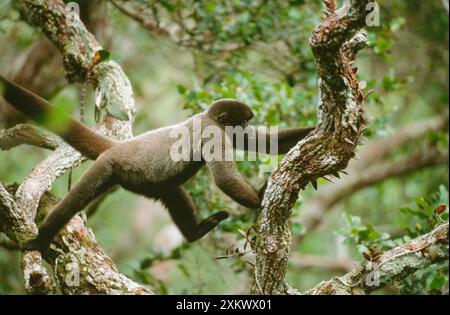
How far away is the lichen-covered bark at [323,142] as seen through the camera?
3.39m

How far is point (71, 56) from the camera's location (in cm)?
578

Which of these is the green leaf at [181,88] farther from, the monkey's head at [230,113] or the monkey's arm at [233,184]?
the monkey's arm at [233,184]

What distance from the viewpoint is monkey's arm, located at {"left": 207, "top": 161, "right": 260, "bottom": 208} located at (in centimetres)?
470

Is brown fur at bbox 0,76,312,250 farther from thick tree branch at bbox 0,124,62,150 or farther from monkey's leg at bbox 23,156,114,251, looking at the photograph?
thick tree branch at bbox 0,124,62,150

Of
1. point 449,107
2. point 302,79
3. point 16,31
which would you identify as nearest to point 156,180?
A: point 302,79

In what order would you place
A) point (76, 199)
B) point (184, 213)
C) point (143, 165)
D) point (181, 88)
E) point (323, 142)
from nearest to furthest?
1. point (323, 142)
2. point (76, 199)
3. point (143, 165)
4. point (184, 213)
5. point (181, 88)

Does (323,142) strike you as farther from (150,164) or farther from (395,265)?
(150,164)

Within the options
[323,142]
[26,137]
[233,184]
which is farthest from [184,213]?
[323,142]

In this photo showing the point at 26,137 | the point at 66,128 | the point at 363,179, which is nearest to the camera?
the point at 66,128

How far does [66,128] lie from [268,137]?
6.37 ft

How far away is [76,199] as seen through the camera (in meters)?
4.75

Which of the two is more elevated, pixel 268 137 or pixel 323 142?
pixel 268 137

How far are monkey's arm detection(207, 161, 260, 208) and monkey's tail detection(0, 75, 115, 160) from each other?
Answer: 118 cm

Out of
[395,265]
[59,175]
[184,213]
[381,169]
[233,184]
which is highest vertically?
[381,169]
